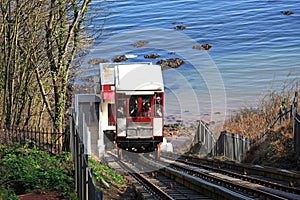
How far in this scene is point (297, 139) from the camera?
65.8ft

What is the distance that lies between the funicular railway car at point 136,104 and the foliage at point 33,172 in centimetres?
833

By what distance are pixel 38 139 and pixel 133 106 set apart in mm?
6252

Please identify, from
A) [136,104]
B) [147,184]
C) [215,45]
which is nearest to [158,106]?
[136,104]

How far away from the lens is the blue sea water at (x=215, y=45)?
152ft

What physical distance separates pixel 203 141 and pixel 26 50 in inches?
552

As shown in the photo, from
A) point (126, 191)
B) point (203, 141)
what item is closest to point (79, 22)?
point (126, 191)

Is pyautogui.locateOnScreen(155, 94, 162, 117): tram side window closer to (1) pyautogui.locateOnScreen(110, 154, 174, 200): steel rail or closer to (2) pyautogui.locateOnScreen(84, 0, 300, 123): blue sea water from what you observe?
(1) pyautogui.locateOnScreen(110, 154, 174, 200): steel rail

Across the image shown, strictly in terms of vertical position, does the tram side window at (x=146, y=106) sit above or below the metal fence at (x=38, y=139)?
above

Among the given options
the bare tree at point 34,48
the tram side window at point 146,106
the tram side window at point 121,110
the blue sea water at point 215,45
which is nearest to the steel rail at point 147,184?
the tram side window at point 121,110

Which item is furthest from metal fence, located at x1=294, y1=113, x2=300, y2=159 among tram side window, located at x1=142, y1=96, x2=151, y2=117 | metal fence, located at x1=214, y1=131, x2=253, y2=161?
tram side window, located at x1=142, y1=96, x2=151, y2=117

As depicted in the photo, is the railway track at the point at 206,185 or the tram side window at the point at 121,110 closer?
the railway track at the point at 206,185

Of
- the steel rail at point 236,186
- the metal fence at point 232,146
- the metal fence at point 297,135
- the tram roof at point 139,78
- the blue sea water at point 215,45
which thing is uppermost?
the blue sea water at point 215,45

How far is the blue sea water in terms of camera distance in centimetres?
4619

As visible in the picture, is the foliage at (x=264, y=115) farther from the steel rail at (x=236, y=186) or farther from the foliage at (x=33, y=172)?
the foliage at (x=33, y=172)
